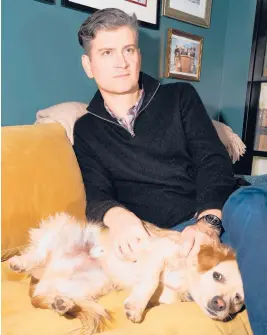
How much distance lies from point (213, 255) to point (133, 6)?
1.63 m

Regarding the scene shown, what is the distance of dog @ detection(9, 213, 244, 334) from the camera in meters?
0.95

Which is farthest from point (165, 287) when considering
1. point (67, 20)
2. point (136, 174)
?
point (67, 20)

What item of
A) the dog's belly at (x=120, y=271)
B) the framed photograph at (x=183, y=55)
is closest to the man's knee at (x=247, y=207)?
the dog's belly at (x=120, y=271)

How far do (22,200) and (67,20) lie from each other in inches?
41.8

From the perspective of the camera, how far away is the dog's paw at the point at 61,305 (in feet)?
2.92

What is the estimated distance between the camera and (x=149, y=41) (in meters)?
2.29

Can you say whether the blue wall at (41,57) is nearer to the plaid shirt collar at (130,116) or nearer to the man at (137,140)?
the man at (137,140)

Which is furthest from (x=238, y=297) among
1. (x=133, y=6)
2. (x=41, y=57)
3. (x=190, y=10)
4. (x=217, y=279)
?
(x=190, y=10)

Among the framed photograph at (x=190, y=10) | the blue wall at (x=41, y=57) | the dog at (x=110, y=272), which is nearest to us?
the dog at (x=110, y=272)

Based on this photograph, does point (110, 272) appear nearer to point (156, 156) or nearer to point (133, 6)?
point (156, 156)

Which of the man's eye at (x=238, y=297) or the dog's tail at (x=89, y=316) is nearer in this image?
the dog's tail at (x=89, y=316)

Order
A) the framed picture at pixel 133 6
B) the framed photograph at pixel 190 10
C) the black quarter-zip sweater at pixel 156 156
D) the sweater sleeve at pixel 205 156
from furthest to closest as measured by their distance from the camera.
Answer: the framed photograph at pixel 190 10
the framed picture at pixel 133 6
the black quarter-zip sweater at pixel 156 156
the sweater sleeve at pixel 205 156

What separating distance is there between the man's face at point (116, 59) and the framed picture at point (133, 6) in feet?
1.86

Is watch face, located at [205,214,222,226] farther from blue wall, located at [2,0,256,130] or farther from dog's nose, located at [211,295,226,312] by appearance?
blue wall, located at [2,0,256,130]
